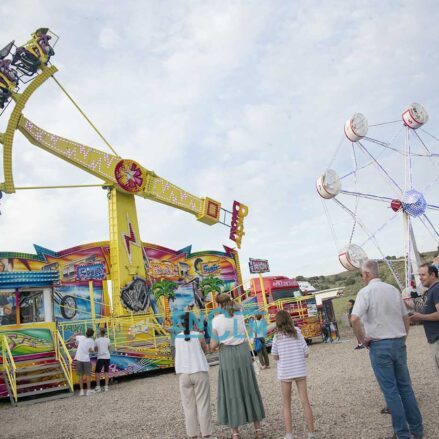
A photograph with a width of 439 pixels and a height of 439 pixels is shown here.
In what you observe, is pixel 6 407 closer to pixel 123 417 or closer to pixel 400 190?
pixel 123 417

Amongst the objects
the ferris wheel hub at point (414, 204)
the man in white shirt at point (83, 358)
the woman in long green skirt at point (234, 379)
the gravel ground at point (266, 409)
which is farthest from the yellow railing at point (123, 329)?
the ferris wheel hub at point (414, 204)

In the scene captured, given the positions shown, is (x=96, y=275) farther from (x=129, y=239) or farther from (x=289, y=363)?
(x=289, y=363)

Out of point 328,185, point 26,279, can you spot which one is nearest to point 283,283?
point 328,185

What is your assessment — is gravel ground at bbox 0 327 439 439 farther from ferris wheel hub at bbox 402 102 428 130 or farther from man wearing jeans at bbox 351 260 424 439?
ferris wheel hub at bbox 402 102 428 130

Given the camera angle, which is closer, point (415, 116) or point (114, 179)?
point (114, 179)

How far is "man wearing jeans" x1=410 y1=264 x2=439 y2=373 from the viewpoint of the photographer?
4846 mm

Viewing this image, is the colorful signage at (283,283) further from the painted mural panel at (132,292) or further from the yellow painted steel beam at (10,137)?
the yellow painted steel beam at (10,137)

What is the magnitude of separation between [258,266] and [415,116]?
12.8 m

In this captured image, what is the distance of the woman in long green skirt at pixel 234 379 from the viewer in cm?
524

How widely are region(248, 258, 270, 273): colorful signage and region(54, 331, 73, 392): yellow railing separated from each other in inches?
407


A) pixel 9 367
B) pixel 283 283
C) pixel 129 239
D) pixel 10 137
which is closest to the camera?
pixel 9 367

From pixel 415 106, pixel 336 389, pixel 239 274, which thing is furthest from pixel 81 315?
pixel 415 106

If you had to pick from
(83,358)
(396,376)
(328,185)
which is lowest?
(396,376)

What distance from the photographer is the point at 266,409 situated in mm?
7121
